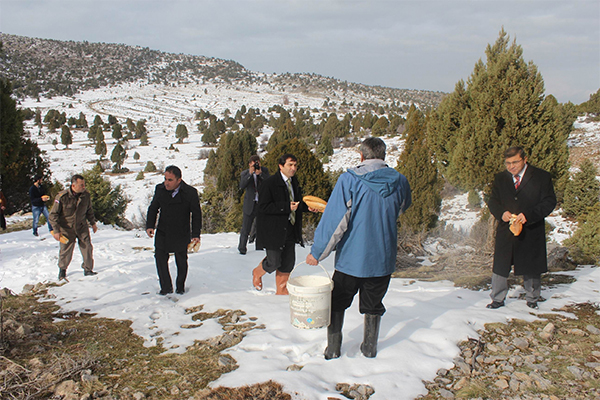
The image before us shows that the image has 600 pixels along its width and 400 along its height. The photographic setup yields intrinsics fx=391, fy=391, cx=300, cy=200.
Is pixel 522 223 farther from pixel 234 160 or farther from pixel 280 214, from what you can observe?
pixel 234 160

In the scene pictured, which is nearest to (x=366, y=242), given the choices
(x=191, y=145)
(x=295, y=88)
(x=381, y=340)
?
(x=381, y=340)

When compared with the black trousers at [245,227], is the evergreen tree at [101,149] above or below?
above

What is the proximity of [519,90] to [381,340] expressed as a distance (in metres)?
6.13

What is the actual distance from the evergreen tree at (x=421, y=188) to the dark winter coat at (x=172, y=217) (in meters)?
8.83

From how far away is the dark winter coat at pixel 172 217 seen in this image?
4.76 m

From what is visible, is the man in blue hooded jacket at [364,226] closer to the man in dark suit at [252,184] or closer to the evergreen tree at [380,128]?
the man in dark suit at [252,184]

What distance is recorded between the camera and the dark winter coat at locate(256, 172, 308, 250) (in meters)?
4.46

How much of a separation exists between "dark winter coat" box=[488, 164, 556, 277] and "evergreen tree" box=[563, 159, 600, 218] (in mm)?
12069

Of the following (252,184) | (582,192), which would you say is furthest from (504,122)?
(582,192)

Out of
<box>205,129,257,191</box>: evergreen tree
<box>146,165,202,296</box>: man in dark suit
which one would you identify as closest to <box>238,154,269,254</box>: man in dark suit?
<box>146,165,202,296</box>: man in dark suit

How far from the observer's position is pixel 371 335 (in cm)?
302

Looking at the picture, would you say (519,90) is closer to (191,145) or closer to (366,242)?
(366,242)

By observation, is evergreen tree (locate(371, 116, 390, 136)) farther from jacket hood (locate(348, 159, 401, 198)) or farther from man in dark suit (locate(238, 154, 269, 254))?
jacket hood (locate(348, 159, 401, 198))

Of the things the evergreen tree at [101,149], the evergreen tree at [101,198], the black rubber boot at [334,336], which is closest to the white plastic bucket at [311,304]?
the black rubber boot at [334,336]
